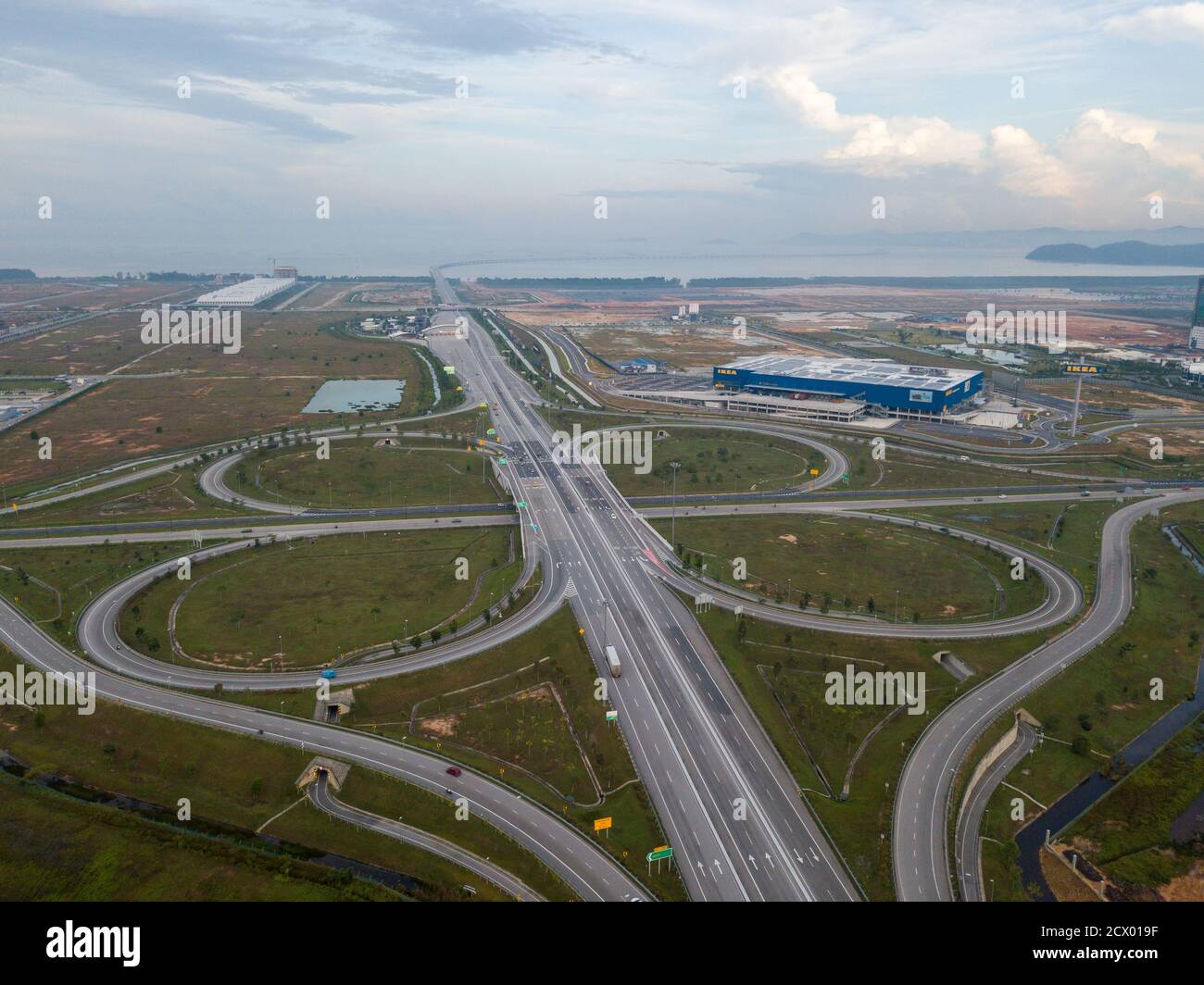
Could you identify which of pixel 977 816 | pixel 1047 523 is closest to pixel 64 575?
pixel 977 816

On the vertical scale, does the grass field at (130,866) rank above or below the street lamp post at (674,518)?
below

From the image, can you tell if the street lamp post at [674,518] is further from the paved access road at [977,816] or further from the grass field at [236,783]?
the grass field at [236,783]

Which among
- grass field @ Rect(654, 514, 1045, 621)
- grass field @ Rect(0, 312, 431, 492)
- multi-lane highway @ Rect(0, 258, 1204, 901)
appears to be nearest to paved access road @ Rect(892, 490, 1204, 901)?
multi-lane highway @ Rect(0, 258, 1204, 901)

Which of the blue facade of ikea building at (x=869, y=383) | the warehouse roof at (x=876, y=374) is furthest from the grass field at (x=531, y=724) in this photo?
the warehouse roof at (x=876, y=374)

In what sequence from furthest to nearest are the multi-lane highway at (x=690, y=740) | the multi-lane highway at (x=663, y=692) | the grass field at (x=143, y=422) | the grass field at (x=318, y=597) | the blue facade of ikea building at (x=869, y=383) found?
the blue facade of ikea building at (x=869, y=383) < the grass field at (x=143, y=422) < the grass field at (x=318, y=597) < the multi-lane highway at (x=663, y=692) < the multi-lane highway at (x=690, y=740)

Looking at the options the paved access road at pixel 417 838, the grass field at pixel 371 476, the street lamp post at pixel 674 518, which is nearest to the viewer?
the paved access road at pixel 417 838

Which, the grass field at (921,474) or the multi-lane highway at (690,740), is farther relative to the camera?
the grass field at (921,474)

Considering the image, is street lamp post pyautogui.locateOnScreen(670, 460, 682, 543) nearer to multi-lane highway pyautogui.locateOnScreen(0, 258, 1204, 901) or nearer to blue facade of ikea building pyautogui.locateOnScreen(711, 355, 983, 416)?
multi-lane highway pyautogui.locateOnScreen(0, 258, 1204, 901)
